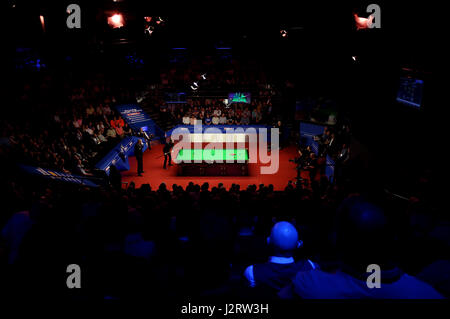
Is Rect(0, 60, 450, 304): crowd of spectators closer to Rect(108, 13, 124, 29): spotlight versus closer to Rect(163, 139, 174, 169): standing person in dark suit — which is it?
Rect(163, 139, 174, 169): standing person in dark suit

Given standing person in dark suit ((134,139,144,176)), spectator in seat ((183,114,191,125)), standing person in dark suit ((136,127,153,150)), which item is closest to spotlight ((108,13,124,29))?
standing person in dark suit ((134,139,144,176))

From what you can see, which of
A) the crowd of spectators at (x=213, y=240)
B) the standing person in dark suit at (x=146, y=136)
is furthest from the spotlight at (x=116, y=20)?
the standing person in dark suit at (x=146, y=136)

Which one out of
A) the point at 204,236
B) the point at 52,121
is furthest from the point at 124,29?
the point at 204,236

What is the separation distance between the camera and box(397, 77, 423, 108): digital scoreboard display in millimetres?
6872

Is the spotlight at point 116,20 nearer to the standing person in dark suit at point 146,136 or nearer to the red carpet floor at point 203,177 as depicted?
the red carpet floor at point 203,177

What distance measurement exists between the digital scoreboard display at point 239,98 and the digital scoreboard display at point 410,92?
1227 centimetres

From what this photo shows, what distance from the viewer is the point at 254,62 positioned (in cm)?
2209

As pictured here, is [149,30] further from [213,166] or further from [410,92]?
[410,92]

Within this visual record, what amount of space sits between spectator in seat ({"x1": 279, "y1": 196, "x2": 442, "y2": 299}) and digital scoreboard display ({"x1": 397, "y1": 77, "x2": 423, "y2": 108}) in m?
6.63

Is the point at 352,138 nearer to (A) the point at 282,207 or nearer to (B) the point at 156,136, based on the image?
(A) the point at 282,207

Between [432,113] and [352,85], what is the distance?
5697 millimetres

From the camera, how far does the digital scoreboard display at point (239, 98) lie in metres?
19.7

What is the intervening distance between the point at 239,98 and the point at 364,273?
18.8m

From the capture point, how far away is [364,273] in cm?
147
